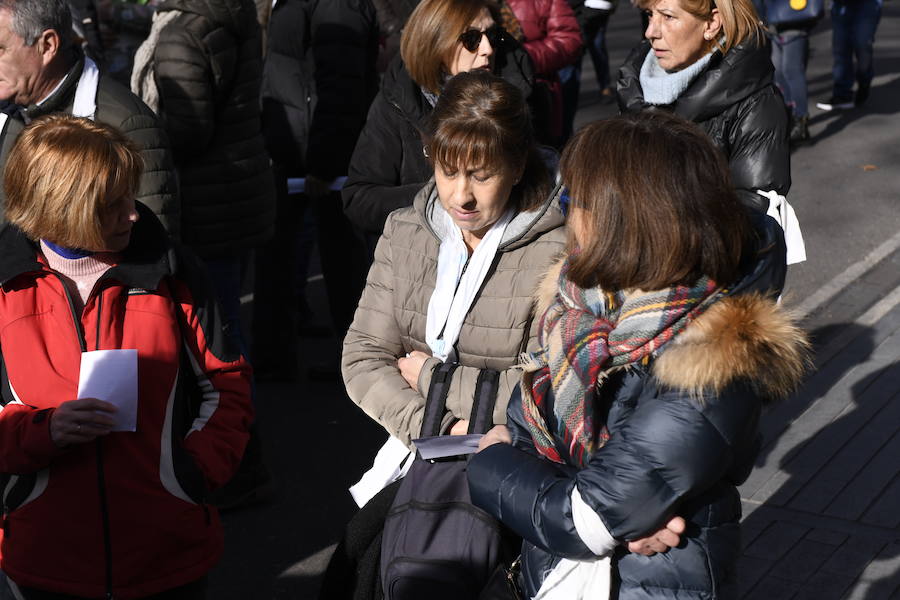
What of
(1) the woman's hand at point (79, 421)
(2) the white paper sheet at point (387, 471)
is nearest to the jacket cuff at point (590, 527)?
(2) the white paper sheet at point (387, 471)

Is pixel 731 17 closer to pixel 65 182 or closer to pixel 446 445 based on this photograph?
pixel 446 445

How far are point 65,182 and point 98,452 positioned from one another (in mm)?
621

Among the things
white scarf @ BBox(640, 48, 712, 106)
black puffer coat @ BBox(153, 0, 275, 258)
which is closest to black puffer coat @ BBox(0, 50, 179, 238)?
black puffer coat @ BBox(153, 0, 275, 258)

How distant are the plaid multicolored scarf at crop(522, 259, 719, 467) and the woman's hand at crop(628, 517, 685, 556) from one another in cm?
19

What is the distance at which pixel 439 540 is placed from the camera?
2.68 m

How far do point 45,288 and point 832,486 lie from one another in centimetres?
320

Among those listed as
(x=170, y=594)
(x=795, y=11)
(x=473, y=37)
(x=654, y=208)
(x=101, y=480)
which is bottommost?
(x=795, y=11)

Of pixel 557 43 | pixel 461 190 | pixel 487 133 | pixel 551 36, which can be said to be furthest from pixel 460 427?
pixel 551 36

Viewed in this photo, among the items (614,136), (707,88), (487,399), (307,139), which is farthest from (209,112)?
(614,136)

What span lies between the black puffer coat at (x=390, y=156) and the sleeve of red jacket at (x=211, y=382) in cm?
→ 134

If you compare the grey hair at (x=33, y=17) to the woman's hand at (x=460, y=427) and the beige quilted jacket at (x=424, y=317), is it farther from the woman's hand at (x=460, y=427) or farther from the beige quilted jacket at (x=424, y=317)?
the woman's hand at (x=460, y=427)

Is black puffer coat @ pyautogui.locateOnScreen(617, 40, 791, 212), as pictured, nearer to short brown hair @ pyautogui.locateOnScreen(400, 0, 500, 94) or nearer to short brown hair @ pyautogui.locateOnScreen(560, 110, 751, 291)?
short brown hair @ pyautogui.locateOnScreen(400, 0, 500, 94)

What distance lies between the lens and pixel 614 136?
2236mm

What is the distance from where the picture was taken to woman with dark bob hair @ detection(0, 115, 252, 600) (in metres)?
2.74
